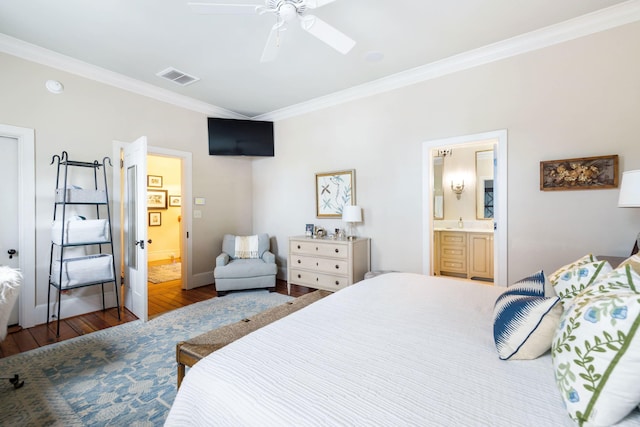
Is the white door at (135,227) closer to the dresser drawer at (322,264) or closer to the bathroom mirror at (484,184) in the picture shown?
the dresser drawer at (322,264)

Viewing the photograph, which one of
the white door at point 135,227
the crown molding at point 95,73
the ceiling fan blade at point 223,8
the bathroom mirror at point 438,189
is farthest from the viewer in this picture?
the bathroom mirror at point 438,189

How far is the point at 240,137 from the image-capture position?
4.66m

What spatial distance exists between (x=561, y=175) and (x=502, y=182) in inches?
18.2

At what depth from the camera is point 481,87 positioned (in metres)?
3.01

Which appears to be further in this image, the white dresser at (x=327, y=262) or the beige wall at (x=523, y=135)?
the white dresser at (x=327, y=262)

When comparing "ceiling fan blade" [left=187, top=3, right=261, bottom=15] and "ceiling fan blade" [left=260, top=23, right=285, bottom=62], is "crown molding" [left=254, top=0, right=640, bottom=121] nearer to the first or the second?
"ceiling fan blade" [left=260, top=23, right=285, bottom=62]

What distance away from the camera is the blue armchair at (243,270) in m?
3.87

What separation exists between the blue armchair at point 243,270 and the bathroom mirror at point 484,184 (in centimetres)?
345

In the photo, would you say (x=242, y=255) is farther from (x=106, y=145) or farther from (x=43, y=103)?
(x=43, y=103)

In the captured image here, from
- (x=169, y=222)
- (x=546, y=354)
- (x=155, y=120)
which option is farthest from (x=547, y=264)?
(x=169, y=222)

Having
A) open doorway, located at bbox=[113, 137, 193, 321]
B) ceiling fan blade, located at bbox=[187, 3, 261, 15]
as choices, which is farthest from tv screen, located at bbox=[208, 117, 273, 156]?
ceiling fan blade, located at bbox=[187, 3, 261, 15]

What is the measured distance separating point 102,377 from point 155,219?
496 cm

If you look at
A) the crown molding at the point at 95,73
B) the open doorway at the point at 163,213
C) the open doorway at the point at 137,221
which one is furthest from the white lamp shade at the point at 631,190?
the open doorway at the point at 163,213

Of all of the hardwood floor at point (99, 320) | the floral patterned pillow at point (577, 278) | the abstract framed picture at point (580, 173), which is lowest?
the hardwood floor at point (99, 320)
